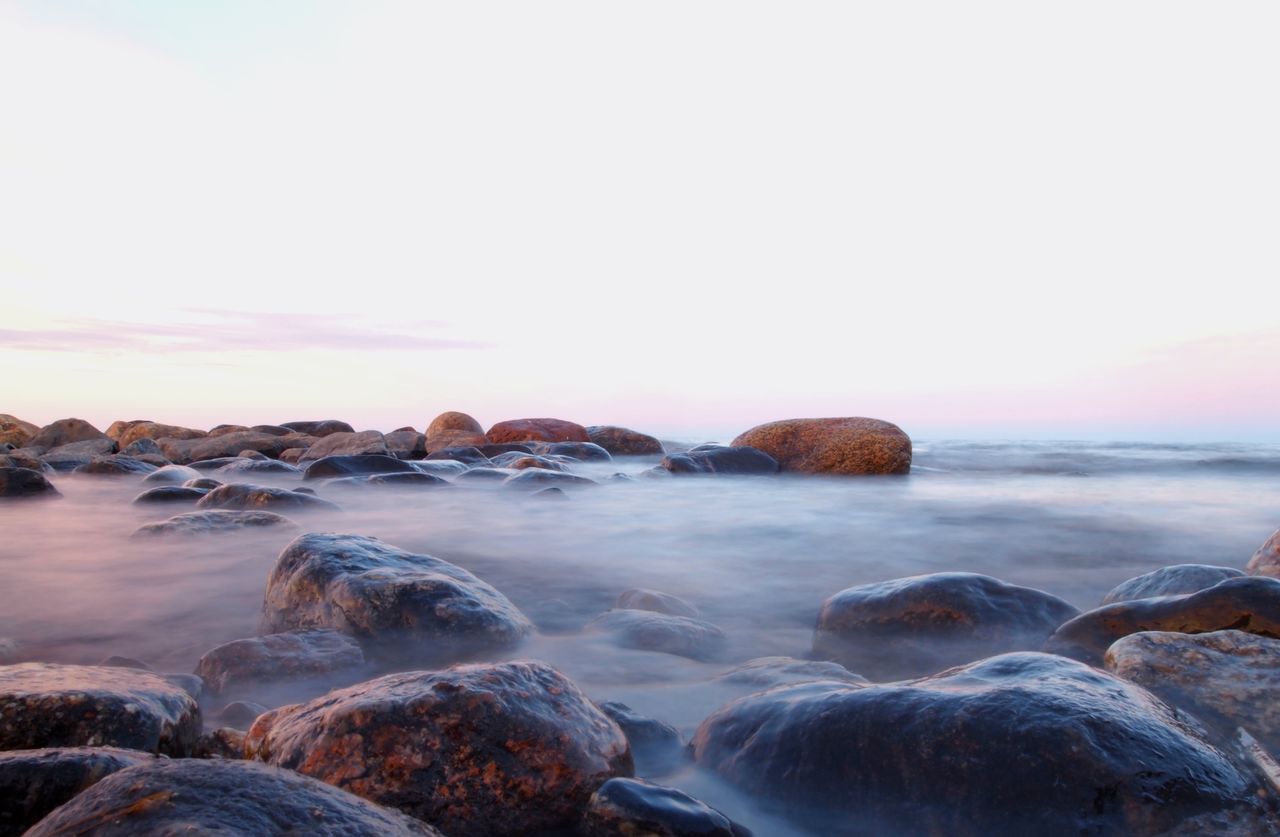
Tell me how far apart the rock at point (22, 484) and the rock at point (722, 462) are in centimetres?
765

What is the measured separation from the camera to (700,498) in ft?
30.0

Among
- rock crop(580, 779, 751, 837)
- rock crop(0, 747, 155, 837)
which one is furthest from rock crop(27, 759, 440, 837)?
rock crop(580, 779, 751, 837)

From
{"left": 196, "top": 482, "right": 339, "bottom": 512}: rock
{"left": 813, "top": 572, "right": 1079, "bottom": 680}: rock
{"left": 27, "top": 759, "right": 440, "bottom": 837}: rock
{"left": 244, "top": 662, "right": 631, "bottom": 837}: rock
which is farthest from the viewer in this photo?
{"left": 196, "top": 482, "right": 339, "bottom": 512}: rock

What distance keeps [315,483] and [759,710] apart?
926 cm

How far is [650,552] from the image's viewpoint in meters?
5.73

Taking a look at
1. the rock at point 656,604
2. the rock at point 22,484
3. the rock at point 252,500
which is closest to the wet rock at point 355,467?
the rock at point 22,484

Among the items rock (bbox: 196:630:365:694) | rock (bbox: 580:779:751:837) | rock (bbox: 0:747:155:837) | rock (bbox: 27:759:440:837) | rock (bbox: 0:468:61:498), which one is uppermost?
rock (bbox: 27:759:440:837)

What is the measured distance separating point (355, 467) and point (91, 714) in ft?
29.9

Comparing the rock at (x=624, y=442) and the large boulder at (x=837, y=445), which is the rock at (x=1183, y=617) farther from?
the rock at (x=624, y=442)

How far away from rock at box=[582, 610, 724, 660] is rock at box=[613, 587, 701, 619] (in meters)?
0.23

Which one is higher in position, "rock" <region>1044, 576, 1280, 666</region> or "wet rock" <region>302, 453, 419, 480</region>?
"rock" <region>1044, 576, 1280, 666</region>

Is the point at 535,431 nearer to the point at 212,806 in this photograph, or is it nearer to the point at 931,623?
the point at 931,623

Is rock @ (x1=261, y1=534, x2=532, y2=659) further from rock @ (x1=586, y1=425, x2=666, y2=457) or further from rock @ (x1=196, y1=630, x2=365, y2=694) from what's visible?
rock @ (x1=586, y1=425, x2=666, y2=457)

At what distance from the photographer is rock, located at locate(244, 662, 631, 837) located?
1812mm
